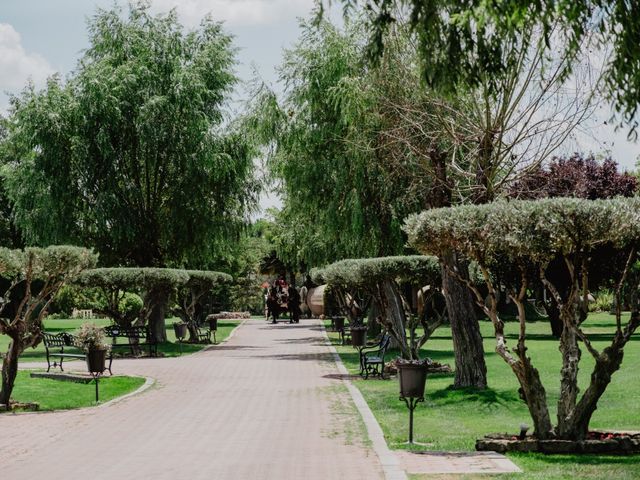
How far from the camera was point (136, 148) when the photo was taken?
3550cm

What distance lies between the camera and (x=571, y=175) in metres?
36.8

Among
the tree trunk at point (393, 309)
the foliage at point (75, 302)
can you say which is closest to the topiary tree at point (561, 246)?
the tree trunk at point (393, 309)

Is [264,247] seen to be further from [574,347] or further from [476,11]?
[476,11]

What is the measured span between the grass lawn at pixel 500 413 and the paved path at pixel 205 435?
0.78 metres

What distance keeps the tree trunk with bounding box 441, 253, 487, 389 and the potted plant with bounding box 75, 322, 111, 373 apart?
6890 millimetres

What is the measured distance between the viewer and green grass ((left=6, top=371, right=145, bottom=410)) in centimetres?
1752

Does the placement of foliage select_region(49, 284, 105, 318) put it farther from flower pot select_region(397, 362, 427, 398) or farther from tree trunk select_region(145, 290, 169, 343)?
flower pot select_region(397, 362, 427, 398)

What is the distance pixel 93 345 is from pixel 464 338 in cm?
735

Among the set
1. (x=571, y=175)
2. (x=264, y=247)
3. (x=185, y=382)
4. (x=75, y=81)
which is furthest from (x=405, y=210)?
(x=264, y=247)

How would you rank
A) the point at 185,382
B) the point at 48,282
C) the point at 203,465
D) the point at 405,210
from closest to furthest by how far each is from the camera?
the point at 203,465 < the point at 48,282 < the point at 185,382 < the point at 405,210

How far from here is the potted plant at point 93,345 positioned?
18.3 m

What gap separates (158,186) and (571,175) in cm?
1598

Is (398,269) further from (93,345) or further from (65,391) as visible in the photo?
(65,391)

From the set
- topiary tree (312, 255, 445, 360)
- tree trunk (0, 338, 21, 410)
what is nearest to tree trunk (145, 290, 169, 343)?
topiary tree (312, 255, 445, 360)
